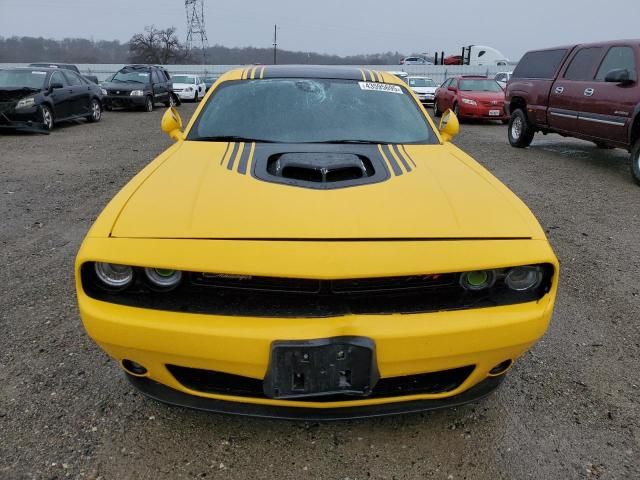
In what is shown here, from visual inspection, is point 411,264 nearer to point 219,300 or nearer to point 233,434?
point 219,300

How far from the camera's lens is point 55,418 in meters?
2.21

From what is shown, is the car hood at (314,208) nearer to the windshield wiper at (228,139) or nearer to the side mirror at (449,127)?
the windshield wiper at (228,139)

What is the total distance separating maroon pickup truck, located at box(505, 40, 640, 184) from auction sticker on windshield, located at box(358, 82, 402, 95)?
5.00 m

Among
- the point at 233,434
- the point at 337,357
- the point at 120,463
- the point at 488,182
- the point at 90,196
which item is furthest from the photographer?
the point at 90,196

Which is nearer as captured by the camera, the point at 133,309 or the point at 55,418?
the point at 133,309

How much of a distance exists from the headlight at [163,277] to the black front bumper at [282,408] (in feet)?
1.38

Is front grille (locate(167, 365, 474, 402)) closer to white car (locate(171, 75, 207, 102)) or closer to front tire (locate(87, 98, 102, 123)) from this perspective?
front tire (locate(87, 98, 102, 123))

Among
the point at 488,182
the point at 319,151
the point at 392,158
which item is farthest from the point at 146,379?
the point at 488,182

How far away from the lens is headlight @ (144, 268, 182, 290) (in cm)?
185

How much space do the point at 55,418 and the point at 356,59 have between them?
46.3m

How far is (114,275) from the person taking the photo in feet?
6.12

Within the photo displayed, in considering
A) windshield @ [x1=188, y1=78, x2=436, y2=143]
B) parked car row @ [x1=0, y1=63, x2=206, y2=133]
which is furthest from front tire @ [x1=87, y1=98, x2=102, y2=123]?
windshield @ [x1=188, y1=78, x2=436, y2=143]

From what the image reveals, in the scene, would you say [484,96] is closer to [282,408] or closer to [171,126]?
[171,126]

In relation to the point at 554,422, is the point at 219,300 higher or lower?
higher
